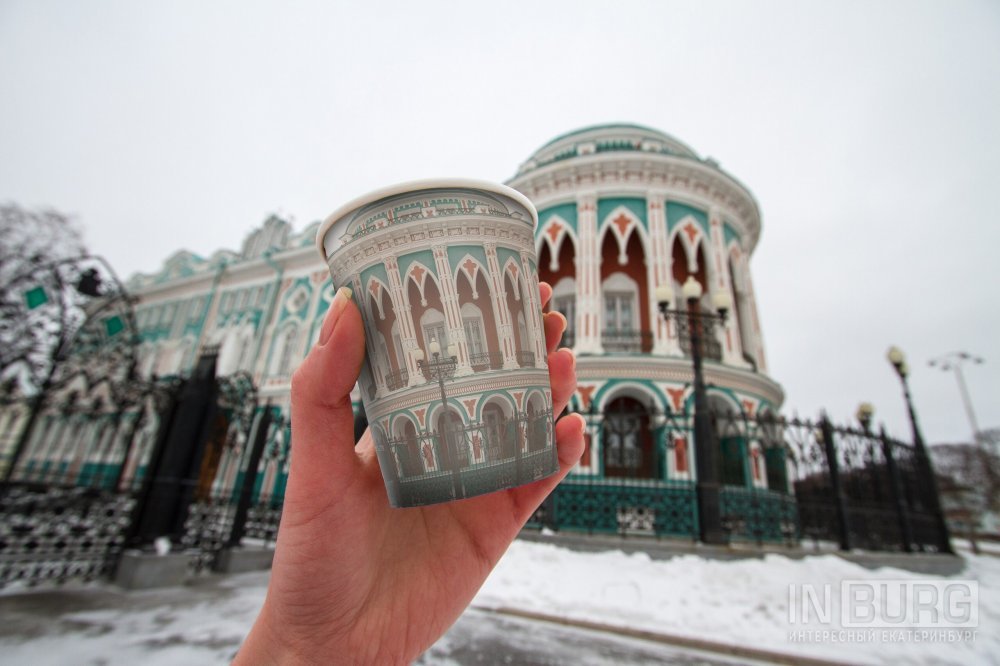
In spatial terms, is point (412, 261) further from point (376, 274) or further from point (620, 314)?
point (620, 314)

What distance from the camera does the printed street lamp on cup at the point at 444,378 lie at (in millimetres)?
1230

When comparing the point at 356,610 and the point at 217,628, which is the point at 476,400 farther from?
the point at 217,628

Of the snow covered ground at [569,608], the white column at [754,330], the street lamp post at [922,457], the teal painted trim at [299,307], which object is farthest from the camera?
the teal painted trim at [299,307]

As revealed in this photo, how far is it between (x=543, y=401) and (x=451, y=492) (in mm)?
394

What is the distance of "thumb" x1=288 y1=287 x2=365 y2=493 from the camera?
118 cm

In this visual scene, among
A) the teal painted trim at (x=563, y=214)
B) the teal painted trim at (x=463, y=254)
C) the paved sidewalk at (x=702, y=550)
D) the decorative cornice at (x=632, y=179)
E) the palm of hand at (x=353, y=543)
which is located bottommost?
the paved sidewalk at (x=702, y=550)

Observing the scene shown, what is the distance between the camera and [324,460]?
1261 mm

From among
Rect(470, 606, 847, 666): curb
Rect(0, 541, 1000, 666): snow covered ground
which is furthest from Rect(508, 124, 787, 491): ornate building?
Rect(470, 606, 847, 666): curb

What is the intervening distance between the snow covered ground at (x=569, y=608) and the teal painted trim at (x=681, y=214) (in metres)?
10.1

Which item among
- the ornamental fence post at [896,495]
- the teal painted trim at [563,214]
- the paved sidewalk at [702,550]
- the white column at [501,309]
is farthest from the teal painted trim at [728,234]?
the white column at [501,309]

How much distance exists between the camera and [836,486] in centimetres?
800

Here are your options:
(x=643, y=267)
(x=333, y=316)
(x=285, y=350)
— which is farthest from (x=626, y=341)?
(x=285, y=350)

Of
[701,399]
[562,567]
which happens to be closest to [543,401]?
[562,567]

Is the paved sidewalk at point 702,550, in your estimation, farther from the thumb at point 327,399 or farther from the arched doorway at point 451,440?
the thumb at point 327,399
